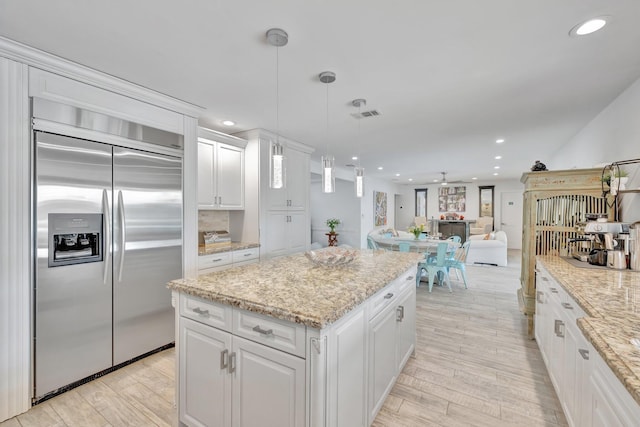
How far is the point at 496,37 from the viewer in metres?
1.75

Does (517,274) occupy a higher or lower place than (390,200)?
lower

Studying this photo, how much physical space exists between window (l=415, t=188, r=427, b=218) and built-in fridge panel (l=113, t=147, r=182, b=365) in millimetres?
10560

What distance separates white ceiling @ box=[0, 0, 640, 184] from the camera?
1.52m

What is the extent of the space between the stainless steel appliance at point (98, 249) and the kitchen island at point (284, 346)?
108cm

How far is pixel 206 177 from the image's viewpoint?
331cm

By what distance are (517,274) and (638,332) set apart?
567cm

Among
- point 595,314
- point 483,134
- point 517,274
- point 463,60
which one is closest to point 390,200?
point 517,274

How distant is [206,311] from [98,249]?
138 cm

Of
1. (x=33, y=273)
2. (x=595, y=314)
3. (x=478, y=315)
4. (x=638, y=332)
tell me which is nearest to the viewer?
(x=638, y=332)

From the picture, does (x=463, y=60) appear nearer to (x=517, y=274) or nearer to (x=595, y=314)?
(x=595, y=314)

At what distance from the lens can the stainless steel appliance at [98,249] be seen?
2.00 m

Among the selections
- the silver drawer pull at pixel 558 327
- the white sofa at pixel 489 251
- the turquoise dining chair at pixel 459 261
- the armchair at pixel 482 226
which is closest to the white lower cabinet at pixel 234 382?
the silver drawer pull at pixel 558 327

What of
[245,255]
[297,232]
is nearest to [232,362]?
[245,255]

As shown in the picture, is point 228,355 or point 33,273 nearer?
point 228,355
